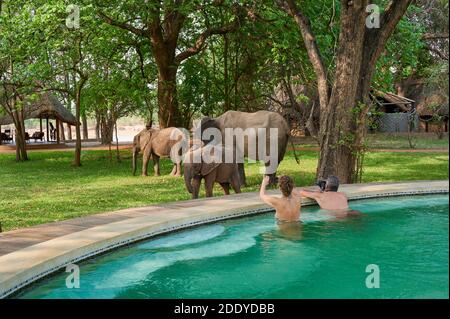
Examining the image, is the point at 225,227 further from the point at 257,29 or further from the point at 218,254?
the point at 257,29

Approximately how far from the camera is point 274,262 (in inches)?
257

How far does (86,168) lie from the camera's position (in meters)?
19.4

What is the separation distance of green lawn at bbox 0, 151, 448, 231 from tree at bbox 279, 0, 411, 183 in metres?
1.85

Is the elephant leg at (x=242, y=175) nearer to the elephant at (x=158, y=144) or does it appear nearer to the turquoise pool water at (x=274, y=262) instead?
the elephant at (x=158, y=144)

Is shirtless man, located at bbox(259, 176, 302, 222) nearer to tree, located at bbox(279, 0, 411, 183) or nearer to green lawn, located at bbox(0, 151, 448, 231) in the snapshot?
tree, located at bbox(279, 0, 411, 183)

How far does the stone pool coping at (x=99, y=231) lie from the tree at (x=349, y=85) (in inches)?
62.6

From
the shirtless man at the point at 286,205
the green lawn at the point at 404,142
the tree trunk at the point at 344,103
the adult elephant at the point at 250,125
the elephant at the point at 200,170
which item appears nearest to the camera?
the shirtless man at the point at 286,205

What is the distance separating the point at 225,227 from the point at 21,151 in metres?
17.7

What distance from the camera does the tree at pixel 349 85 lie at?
11.1 metres

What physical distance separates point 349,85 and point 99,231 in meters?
6.28

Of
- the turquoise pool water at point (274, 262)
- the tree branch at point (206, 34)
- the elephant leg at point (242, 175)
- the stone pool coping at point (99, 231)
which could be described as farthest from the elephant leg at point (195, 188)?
the tree branch at point (206, 34)

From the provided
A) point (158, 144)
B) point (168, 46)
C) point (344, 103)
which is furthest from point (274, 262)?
point (168, 46)

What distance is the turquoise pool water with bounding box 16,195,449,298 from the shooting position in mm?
5332
